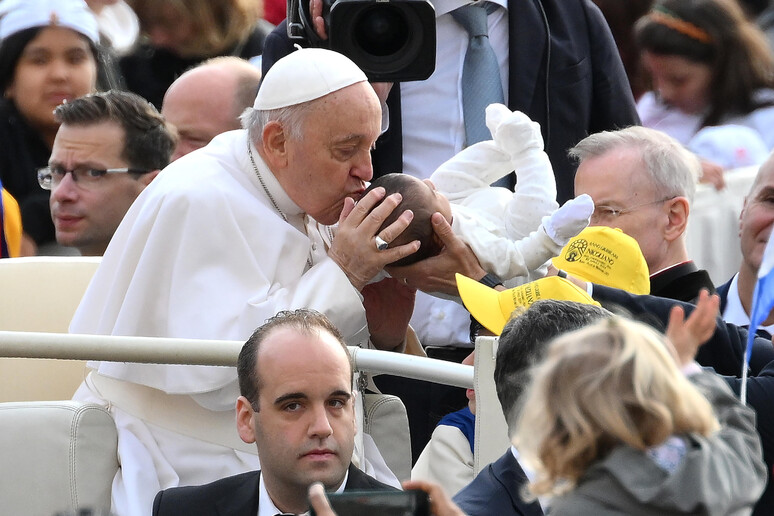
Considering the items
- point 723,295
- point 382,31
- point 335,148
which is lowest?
point 723,295

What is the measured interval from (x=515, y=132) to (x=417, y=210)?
1.14ft

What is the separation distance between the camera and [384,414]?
4.05 meters

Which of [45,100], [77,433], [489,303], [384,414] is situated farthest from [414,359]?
[45,100]

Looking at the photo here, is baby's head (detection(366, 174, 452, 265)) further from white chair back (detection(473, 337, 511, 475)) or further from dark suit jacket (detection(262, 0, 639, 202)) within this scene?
dark suit jacket (detection(262, 0, 639, 202))

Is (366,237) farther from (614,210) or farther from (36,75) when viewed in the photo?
(36,75)

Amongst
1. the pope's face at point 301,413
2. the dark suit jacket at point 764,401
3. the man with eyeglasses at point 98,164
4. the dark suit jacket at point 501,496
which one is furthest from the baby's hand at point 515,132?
the man with eyeglasses at point 98,164

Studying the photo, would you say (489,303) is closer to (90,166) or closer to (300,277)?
(300,277)

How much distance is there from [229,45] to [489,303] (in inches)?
114

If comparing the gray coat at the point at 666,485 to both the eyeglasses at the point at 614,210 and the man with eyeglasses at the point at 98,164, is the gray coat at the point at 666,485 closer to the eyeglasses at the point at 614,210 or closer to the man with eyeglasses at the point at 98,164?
the eyeglasses at the point at 614,210

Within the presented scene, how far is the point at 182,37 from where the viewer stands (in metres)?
6.07

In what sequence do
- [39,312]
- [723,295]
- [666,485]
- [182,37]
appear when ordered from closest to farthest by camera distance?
1. [666,485]
2. [39,312]
3. [723,295]
4. [182,37]

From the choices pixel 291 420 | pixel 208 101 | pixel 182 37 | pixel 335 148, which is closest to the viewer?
pixel 291 420

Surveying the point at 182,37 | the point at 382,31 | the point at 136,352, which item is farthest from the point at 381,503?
the point at 182,37

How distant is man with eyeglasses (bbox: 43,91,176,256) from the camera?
16.5ft
